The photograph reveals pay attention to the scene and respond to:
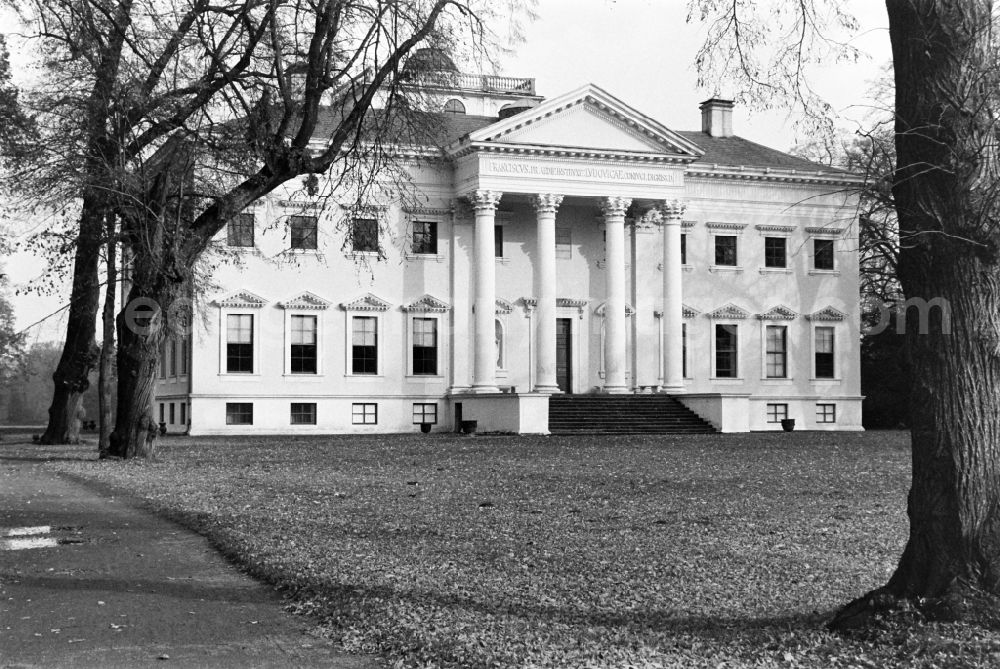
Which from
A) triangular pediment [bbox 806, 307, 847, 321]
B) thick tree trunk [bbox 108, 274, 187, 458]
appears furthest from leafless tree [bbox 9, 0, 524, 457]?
triangular pediment [bbox 806, 307, 847, 321]

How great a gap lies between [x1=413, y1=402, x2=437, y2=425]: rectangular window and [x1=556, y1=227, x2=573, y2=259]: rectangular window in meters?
7.98

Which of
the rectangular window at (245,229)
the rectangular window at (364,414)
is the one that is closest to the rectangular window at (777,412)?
the rectangular window at (364,414)

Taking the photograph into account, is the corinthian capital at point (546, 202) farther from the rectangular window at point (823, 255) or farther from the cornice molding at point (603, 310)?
the rectangular window at point (823, 255)

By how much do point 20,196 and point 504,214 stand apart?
23.9 metres

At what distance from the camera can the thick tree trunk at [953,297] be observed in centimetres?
748

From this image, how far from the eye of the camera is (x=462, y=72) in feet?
74.7

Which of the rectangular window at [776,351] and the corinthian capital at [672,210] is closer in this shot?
the corinthian capital at [672,210]

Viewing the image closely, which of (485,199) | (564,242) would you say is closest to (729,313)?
(564,242)

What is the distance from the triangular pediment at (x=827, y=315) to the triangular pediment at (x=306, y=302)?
2108 cm

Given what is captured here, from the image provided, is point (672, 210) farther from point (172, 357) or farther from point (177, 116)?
point (177, 116)

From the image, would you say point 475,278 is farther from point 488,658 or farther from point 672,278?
point 488,658

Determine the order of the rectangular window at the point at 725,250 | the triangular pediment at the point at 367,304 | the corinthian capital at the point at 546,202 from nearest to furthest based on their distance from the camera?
the corinthian capital at the point at 546,202
the triangular pediment at the point at 367,304
the rectangular window at the point at 725,250

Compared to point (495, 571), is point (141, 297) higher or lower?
higher

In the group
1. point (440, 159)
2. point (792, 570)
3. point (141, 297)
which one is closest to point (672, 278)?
point (440, 159)
